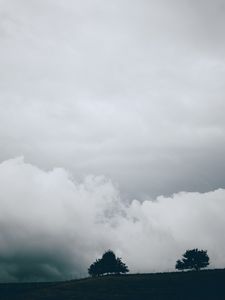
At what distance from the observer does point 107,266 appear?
109250 millimetres

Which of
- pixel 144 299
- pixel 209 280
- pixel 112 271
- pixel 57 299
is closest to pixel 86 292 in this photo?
pixel 57 299

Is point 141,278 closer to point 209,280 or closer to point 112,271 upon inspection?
point 209,280

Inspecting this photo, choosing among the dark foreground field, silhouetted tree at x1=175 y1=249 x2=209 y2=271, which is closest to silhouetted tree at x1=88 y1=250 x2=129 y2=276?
silhouetted tree at x1=175 y1=249 x2=209 y2=271

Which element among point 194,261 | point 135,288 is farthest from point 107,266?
point 135,288

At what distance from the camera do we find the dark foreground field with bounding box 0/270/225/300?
6488 centimetres

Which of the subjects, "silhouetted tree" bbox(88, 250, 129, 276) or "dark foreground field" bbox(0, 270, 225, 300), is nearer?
"dark foreground field" bbox(0, 270, 225, 300)

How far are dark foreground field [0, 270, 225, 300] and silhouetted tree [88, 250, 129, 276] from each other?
27333mm

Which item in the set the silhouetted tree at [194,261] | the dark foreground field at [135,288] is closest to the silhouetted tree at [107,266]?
the silhouetted tree at [194,261]

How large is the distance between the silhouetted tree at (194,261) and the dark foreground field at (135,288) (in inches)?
920

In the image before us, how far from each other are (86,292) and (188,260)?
43590 mm

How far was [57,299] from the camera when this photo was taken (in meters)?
64.8

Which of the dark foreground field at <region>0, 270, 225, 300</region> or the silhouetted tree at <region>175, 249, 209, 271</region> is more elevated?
the silhouetted tree at <region>175, 249, 209, 271</region>

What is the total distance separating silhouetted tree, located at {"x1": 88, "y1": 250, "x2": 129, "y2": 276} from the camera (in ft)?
356

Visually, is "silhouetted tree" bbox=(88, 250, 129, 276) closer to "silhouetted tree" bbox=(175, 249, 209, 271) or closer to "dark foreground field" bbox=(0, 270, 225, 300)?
"silhouetted tree" bbox=(175, 249, 209, 271)
